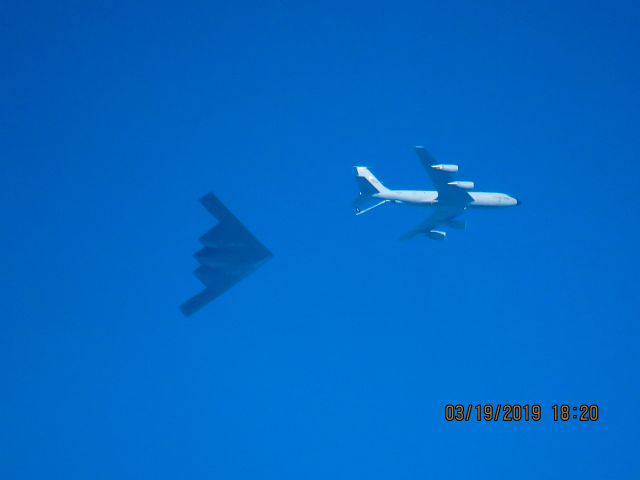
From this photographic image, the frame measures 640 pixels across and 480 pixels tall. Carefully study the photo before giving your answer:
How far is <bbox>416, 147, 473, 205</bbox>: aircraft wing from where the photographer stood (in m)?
50.3

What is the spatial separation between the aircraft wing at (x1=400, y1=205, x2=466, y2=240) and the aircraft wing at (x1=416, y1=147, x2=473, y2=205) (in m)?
0.89

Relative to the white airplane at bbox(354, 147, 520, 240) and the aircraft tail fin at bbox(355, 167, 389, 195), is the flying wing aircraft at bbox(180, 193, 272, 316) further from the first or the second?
the aircraft tail fin at bbox(355, 167, 389, 195)

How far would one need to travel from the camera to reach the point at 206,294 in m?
31.8

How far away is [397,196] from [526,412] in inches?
910

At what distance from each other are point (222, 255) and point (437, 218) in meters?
28.1

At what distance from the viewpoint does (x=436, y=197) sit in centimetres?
5381

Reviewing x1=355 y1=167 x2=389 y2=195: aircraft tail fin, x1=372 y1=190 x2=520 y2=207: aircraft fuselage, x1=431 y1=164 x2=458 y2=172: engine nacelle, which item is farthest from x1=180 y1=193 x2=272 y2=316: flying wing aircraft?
x1=355 y1=167 x2=389 y2=195: aircraft tail fin

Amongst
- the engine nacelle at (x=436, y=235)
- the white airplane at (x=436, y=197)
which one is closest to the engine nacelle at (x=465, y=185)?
the white airplane at (x=436, y=197)

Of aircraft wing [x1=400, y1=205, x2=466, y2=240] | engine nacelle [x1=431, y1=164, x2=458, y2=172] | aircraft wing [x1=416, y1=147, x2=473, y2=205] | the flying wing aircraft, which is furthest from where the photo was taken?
aircraft wing [x1=400, y1=205, x2=466, y2=240]

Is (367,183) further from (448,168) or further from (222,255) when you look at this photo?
(222,255)

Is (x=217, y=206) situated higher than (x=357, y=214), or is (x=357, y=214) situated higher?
(x=357, y=214)

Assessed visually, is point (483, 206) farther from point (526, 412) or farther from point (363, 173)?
point (526, 412)

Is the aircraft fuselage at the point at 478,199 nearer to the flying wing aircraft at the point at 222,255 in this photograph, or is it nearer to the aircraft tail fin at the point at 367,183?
the aircraft tail fin at the point at 367,183

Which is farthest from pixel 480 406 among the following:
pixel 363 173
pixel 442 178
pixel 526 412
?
pixel 363 173
